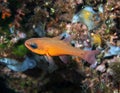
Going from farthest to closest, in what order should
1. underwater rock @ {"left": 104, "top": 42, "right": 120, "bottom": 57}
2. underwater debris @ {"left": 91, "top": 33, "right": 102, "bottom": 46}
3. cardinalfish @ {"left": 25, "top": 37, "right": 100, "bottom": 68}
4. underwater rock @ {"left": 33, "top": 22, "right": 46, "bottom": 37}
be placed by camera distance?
underwater rock @ {"left": 33, "top": 22, "right": 46, "bottom": 37} → underwater debris @ {"left": 91, "top": 33, "right": 102, "bottom": 46} → underwater rock @ {"left": 104, "top": 42, "right": 120, "bottom": 57} → cardinalfish @ {"left": 25, "top": 37, "right": 100, "bottom": 68}

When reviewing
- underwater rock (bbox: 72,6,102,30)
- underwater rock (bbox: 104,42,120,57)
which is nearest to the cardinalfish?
underwater rock (bbox: 104,42,120,57)

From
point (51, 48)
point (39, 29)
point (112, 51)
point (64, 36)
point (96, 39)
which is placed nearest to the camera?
point (51, 48)

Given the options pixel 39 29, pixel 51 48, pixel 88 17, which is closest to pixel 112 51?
pixel 88 17

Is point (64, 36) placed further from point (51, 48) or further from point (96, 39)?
point (51, 48)

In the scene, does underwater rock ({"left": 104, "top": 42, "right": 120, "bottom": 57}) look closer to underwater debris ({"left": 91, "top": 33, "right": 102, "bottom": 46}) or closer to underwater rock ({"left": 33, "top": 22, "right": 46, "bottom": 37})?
underwater debris ({"left": 91, "top": 33, "right": 102, "bottom": 46})

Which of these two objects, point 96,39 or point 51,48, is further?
point 96,39

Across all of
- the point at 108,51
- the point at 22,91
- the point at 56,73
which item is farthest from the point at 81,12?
the point at 22,91

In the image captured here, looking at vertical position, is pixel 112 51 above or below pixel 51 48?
below

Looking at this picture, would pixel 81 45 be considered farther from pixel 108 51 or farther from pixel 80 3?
pixel 80 3
